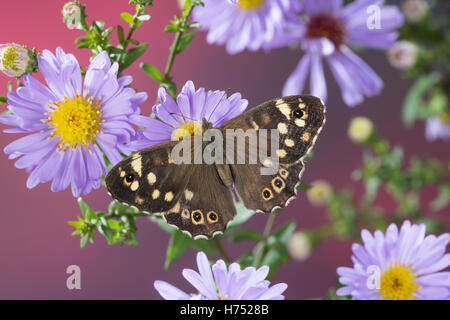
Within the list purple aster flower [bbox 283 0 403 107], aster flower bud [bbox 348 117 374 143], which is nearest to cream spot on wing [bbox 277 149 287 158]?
purple aster flower [bbox 283 0 403 107]

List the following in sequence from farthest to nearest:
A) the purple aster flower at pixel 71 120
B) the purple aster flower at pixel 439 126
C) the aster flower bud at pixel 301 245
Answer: the aster flower bud at pixel 301 245 → the purple aster flower at pixel 439 126 → the purple aster flower at pixel 71 120

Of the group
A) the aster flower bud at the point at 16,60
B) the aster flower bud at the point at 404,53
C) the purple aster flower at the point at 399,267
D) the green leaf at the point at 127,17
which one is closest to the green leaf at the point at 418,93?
the aster flower bud at the point at 404,53

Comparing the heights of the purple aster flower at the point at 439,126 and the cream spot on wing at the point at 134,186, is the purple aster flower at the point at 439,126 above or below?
above

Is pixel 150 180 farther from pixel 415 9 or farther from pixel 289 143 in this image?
pixel 415 9

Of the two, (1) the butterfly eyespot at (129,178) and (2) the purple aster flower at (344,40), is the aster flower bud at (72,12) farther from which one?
(2) the purple aster flower at (344,40)

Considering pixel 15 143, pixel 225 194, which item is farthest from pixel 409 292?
pixel 15 143

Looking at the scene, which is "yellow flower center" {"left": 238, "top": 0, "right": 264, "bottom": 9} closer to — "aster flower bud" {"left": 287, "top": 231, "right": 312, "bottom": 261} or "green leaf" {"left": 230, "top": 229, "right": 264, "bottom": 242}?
"green leaf" {"left": 230, "top": 229, "right": 264, "bottom": 242}
